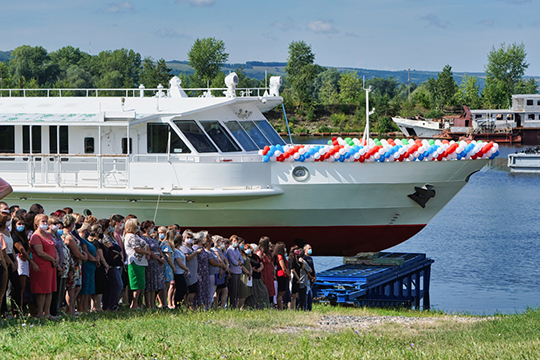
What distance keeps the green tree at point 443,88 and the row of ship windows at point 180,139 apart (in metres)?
99.9

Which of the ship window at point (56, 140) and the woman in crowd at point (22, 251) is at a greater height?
the ship window at point (56, 140)

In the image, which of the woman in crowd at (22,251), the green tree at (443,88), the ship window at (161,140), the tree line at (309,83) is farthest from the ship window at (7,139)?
the green tree at (443,88)

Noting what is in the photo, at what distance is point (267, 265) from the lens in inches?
546

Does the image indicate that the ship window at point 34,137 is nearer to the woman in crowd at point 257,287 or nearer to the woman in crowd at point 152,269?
the woman in crowd at point 257,287

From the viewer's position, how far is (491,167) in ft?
205

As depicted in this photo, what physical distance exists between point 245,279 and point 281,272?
1.06 meters

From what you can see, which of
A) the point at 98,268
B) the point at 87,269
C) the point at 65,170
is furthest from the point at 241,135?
the point at 87,269

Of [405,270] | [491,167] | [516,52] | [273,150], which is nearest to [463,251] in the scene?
[405,270]

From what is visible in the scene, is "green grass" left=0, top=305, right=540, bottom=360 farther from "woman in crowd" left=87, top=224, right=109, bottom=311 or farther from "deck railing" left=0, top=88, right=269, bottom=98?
"deck railing" left=0, top=88, right=269, bottom=98

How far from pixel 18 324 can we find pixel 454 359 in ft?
17.3

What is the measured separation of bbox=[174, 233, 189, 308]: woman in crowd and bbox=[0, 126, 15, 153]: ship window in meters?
9.16

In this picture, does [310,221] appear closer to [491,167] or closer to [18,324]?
[18,324]

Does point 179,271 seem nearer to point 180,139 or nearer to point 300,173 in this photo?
point 300,173

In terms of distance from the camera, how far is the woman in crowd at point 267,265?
1376 cm
